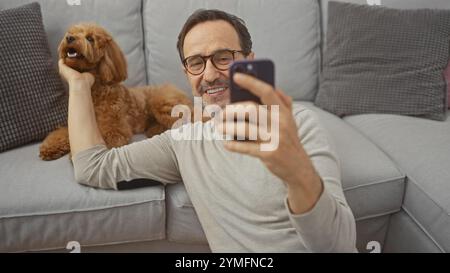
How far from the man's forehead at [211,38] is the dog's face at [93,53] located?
1.25ft

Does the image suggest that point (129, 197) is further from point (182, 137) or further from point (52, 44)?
point (52, 44)

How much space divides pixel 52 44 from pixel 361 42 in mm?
1161

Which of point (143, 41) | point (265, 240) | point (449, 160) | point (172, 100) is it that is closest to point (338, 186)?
point (265, 240)

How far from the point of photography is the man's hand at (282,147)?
1.78 feet

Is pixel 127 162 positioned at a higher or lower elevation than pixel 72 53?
lower

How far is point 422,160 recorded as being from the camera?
1215 millimetres

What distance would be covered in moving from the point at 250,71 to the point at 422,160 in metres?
0.85

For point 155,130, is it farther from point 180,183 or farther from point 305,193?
point 305,193

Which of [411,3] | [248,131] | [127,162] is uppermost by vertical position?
[411,3]

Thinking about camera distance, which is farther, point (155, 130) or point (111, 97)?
point (155, 130)

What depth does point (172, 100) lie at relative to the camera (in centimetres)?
145

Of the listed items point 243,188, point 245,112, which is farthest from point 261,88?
point 243,188

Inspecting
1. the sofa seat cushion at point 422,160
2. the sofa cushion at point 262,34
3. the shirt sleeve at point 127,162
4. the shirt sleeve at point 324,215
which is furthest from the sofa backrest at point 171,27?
the shirt sleeve at point 324,215

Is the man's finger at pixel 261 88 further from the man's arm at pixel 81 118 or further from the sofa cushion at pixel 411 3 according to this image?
the sofa cushion at pixel 411 3
